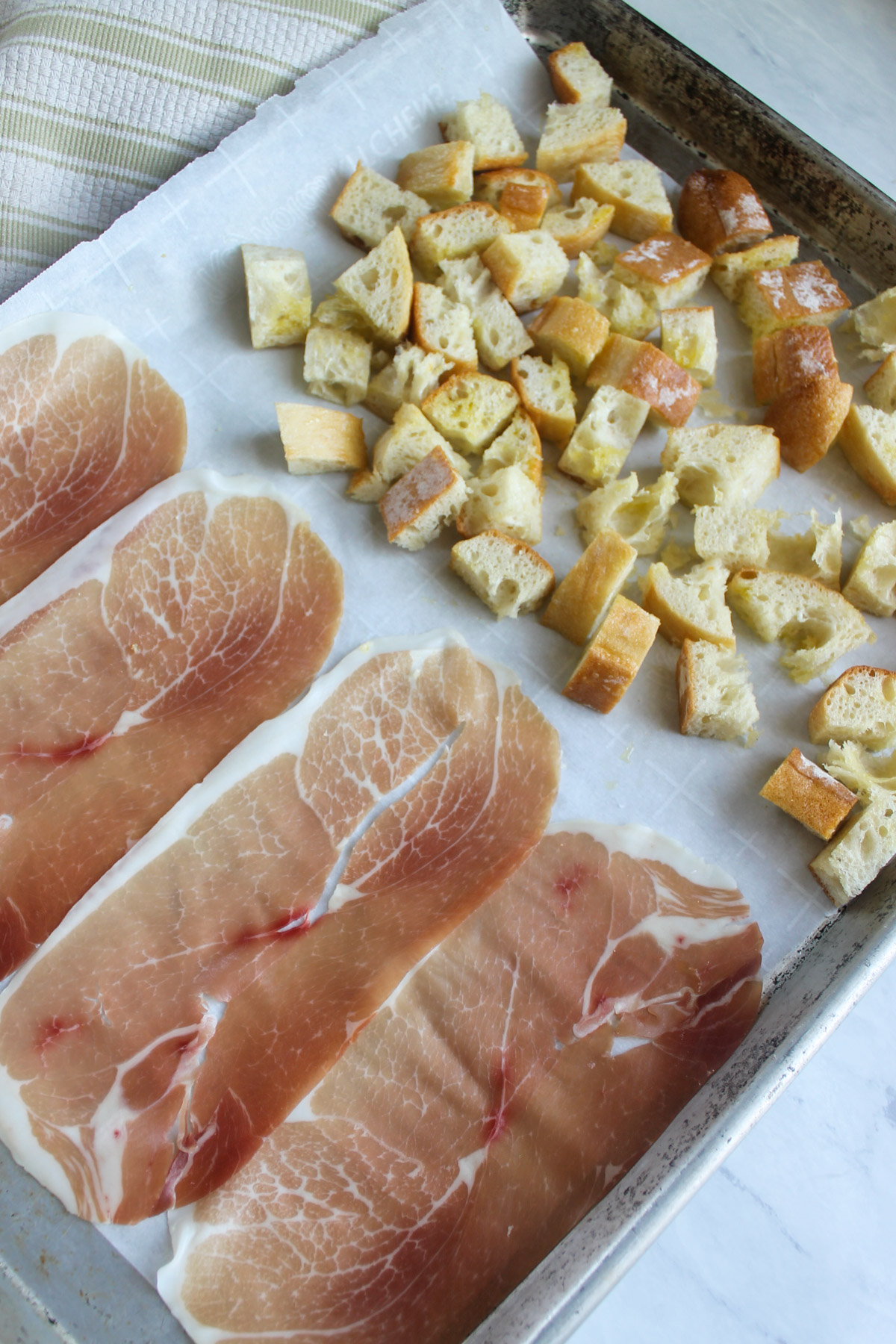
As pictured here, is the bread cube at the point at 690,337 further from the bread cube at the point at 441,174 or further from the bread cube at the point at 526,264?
the bread cube at the point at 441,174

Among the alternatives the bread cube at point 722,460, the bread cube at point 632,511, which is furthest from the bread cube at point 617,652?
the bread cube at point 722,460

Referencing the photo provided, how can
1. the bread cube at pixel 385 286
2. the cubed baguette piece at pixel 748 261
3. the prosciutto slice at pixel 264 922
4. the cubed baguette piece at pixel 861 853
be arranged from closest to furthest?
the prosciutto slice at pixel 264 922 < the cubed baguette piece at pixel 861 853 < the bread cube at pixel 385 286 < the cubed baguette piece at pixel 748 261

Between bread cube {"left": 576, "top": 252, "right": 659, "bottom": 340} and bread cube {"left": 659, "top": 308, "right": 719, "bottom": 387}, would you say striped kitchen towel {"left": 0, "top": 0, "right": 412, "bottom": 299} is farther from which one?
bread cube {"left": 659, "top": 308, "right": 719, "bottom": 387}

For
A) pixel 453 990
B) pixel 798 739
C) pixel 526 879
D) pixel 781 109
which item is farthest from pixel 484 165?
pixel 453 990

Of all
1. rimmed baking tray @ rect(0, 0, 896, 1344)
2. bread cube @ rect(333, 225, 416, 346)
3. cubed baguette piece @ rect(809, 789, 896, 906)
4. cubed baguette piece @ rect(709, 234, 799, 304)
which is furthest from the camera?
cubed baguette piece @ rect(709, 234, 799, 304)

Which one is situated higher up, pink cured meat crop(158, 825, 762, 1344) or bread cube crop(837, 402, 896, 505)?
bread cube crop(837, 402, 896, 505)

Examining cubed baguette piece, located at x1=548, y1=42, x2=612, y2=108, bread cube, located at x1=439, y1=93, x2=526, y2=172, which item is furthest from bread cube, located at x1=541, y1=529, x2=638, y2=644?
cubed baguette piece, located at x1=548, y1=42, x2=612, y2=108

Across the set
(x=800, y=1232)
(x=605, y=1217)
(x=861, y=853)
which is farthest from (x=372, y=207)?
(x=800, y=1232)
